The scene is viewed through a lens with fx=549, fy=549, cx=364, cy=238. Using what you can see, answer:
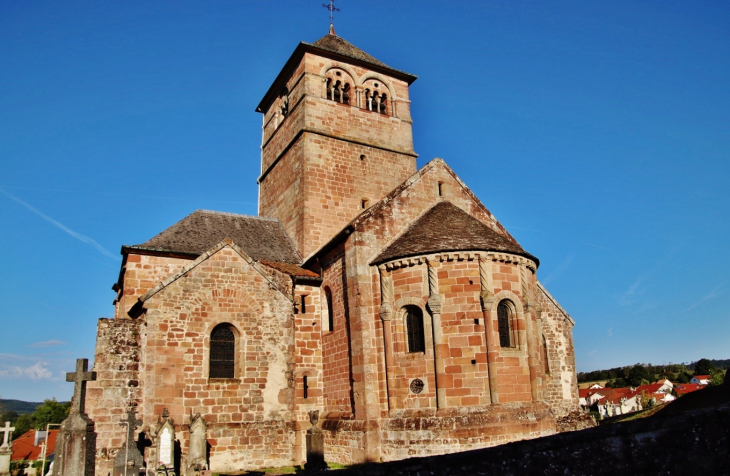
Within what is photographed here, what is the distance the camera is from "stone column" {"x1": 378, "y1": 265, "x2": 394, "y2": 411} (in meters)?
15.2

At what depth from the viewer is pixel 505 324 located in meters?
15.4

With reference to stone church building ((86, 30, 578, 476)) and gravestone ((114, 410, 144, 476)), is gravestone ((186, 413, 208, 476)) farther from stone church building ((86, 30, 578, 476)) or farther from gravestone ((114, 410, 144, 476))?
gravestone ((114, 410, 144, 476))

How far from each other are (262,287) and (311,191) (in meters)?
5.86

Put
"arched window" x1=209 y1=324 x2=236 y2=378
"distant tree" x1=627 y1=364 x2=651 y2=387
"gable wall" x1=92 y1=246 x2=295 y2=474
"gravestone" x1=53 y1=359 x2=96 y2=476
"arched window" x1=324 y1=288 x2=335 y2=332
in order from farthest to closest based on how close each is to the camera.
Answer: "distant tree" x1=627 y1=364 x2=651 y2=387, "arched window" x1=324 y1=288 x2=335 y2=332, "arched window" x1=209 y1=324 x2=236 y2=378, "gable wall" x1=92 y1=246 x2=295 y2=474, "gravestone" x1=53 y1=359 x2=96 y2=476

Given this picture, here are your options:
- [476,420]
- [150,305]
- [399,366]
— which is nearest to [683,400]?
[476,420]

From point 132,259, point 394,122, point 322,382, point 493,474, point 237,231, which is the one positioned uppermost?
point 394,122

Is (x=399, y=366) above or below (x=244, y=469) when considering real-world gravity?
above

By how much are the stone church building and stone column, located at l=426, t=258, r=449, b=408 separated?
42 millimetres

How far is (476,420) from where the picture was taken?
45.3 ft

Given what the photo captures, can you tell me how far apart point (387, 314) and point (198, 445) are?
6.03 meters

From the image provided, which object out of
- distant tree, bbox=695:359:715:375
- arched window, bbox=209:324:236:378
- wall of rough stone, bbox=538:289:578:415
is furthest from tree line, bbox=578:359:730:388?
arched window, bbox=209:324:236:378

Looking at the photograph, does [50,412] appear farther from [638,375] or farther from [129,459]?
[638,375]

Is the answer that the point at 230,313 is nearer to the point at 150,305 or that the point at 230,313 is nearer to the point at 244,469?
the point at 150,305

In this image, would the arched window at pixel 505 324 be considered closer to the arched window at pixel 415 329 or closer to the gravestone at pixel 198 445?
the arched window at pixel 415 329
